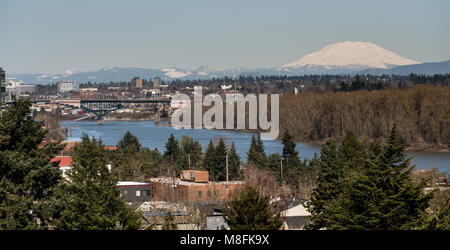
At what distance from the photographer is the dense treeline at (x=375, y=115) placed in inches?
928

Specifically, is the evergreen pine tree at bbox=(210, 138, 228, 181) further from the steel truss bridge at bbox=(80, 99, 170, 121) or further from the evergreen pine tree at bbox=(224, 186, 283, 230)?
the steel truss bridge at bbox=(80, 99, 170, 121)

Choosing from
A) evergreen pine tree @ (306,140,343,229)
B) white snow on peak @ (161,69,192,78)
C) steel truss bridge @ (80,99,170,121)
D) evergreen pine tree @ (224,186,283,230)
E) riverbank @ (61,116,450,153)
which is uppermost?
white snow on peak @ (161,69,192,78)

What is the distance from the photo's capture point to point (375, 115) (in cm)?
2600

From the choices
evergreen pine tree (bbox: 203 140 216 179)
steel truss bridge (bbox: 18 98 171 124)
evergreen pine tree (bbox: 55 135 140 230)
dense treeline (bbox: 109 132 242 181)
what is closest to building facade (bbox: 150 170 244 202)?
dense treeline (bbox: 109 132 242 181)

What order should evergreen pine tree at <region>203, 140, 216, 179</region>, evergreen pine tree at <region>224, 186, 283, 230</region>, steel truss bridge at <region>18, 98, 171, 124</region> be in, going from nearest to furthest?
1. evergreen pine tree at <region>224, 186, 283, 230</region>
2. evergreen pine tree at <region>203, 140, 216, 179</region>
3. steel truss bridge at <region>18, 98, 171, 124</region>

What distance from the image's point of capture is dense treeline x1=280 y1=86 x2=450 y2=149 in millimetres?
23562

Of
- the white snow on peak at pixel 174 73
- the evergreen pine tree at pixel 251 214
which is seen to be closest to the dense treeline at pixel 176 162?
the evergreen pine tree at pixel 251 214

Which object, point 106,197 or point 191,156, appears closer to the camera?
point 106,197

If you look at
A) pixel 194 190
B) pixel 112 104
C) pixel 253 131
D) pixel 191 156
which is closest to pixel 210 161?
pixel 191 156

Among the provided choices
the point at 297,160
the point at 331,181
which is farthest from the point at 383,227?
the point at 297,160

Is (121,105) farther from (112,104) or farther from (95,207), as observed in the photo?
(95,207)
